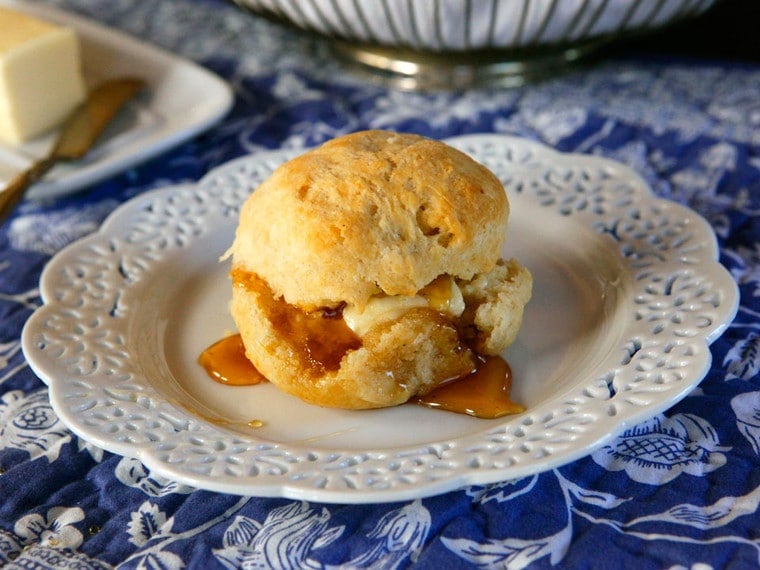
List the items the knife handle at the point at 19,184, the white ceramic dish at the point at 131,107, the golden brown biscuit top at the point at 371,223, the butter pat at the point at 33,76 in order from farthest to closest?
the butter pat at the point at 33,76 < the white ceramic dish at the point at 131,107 < the knife handle at the point at 19,184 < the golden brown biscuit top at the point at 371,223

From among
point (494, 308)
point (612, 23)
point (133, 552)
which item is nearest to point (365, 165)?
point (494, 308)

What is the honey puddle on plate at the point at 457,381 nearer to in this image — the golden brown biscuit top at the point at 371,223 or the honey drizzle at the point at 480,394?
the honey drizzle at the point at 480,394

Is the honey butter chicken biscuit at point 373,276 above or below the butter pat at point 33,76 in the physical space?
above

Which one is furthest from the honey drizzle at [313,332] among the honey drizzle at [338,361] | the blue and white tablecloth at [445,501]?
the blue and white tablecloth at [445,501]

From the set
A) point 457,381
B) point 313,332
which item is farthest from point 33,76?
point 457,381

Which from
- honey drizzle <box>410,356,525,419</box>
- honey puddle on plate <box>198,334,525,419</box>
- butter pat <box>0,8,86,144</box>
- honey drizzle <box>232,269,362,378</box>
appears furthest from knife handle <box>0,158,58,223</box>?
honey drizzle <box>410,356,525,419</box>

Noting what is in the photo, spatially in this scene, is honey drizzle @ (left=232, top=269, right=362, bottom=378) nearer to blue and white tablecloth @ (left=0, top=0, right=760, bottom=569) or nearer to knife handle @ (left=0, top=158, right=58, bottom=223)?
blue and white tablecloth @ (left=0, top=0, right=760, bottom=569)

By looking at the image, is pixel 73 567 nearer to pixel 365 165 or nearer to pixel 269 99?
pixel 365 165
